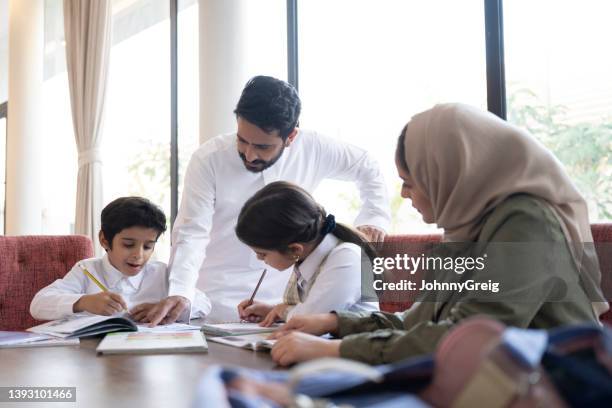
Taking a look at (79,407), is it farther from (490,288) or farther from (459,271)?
(459,271)

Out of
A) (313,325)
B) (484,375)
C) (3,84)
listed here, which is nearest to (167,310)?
(313,325)

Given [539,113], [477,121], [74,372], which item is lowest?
[74,372]

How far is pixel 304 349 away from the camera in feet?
3.73

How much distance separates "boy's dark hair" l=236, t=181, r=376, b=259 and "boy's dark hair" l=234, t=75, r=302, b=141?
417 mm

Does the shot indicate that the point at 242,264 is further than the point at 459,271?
Yes

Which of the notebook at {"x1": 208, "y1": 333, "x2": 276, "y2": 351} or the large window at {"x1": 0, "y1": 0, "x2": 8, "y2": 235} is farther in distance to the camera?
the large window at {"x1": 0, "y1": 0, "x2": 8, "y2": 235}

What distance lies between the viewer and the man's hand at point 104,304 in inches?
75.6

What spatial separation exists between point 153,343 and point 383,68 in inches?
114

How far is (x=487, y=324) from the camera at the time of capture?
410 millimetres

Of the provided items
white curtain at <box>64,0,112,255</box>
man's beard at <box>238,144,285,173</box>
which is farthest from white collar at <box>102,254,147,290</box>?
white curtain at <box>64,0,112,255</box>

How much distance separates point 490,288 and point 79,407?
0.63m

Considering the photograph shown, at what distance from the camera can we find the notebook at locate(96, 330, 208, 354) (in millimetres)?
1356

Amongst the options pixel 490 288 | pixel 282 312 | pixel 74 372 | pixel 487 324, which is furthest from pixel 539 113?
pixel 487 324

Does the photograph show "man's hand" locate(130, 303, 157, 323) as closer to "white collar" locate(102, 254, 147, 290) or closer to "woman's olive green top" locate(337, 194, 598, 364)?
"white collar" locate(102, 254, 147, 290)
